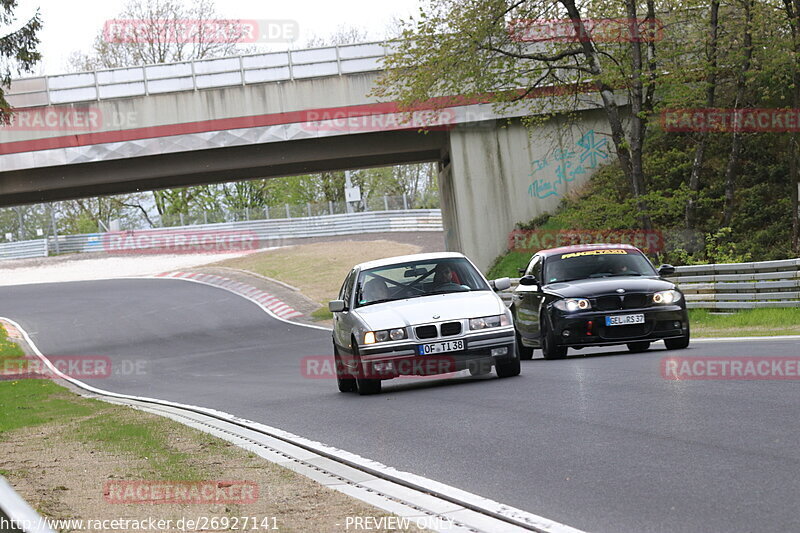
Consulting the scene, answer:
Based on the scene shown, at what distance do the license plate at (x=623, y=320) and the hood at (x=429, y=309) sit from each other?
2.17 metres

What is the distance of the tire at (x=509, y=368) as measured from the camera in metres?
14.0

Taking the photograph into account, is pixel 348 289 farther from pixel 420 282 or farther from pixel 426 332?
pixel 426 332

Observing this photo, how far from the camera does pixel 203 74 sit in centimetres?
3675

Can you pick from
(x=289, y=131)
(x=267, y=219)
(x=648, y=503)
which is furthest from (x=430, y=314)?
(x=267, y=219)

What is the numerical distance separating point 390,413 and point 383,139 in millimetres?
26949

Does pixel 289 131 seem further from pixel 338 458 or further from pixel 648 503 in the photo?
pixel 648 503

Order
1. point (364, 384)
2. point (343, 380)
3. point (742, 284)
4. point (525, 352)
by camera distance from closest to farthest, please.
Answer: point (364, 384) → point (343, 380) → point (525, 352) → point (742, 284)

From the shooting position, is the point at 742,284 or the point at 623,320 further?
the point at 742,284

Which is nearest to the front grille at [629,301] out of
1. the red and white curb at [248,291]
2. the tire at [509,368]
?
the tire at [509,368]

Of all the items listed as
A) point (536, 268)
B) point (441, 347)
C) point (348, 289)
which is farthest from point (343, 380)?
point (536, 268)

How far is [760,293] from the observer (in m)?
21.7

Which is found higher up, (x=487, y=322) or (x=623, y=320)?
(x=487, y=322)

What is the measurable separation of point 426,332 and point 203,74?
25.3m

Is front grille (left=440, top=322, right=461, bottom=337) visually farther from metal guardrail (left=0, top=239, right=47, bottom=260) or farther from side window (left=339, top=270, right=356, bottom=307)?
metal guardrail (left=0, top=239, right=47, bottom=260)
